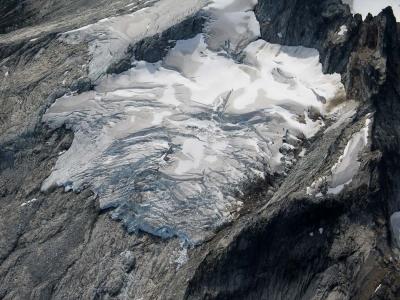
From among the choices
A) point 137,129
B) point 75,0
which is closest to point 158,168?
point 137,129

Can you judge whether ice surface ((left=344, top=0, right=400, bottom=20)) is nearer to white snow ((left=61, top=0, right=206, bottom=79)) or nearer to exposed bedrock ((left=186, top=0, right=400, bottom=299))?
white snow ((left=61, top=0, right=206, bottom=79))

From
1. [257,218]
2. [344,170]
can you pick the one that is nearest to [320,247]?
[257,218]

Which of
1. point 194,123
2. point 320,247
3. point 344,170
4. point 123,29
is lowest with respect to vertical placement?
point 320,247

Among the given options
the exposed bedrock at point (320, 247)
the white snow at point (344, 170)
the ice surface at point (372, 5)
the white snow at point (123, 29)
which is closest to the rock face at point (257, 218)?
the exposed bedrock at point (320, 247)

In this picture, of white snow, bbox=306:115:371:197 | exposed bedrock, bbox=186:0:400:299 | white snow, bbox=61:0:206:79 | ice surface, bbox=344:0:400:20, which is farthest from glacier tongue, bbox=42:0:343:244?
ice surface, bbox=344:0:400:20

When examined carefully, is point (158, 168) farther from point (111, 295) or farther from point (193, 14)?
point (193, 14)

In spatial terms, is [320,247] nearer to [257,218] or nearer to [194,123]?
[257,218]
